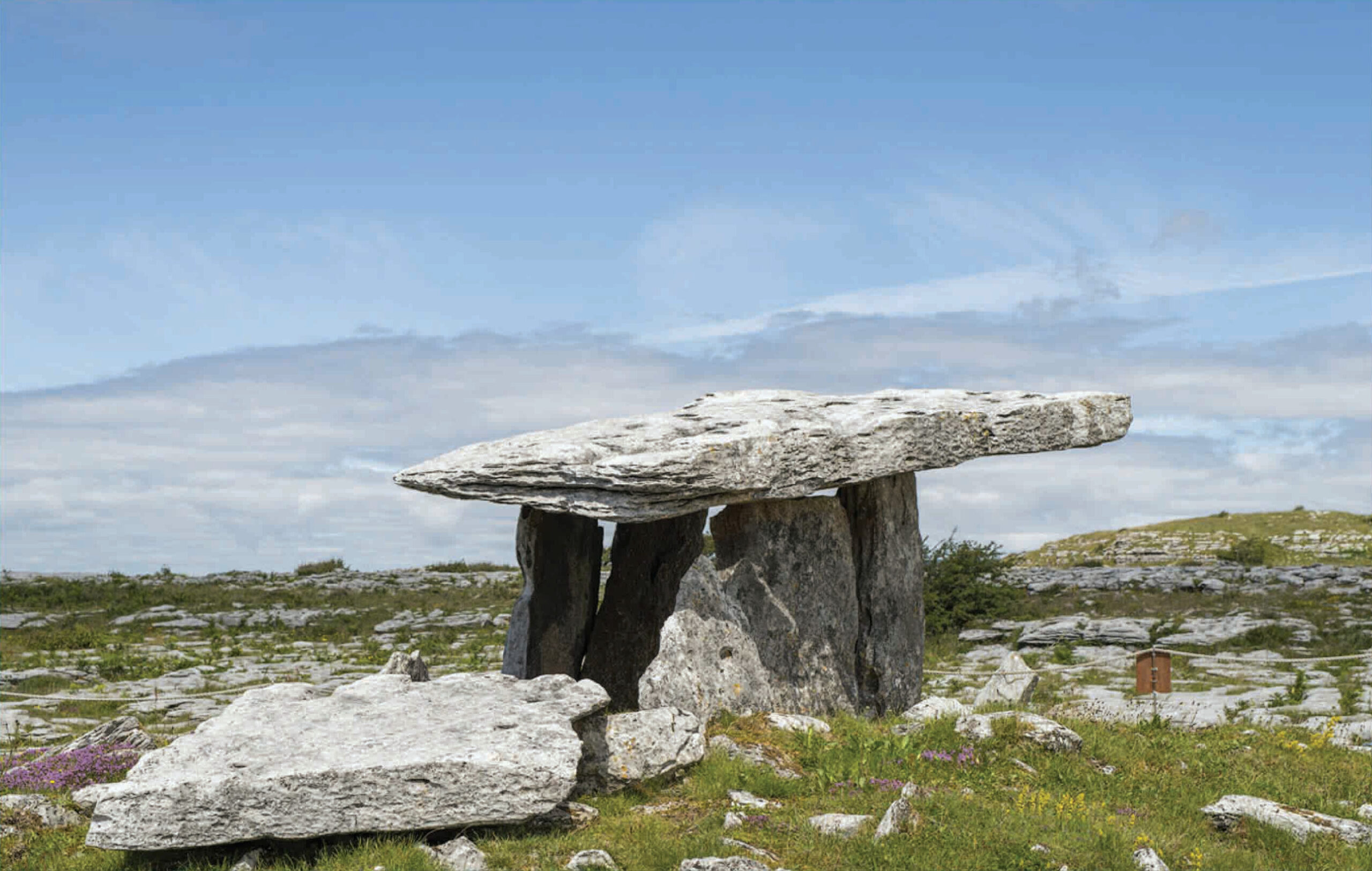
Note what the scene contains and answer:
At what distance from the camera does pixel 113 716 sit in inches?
742

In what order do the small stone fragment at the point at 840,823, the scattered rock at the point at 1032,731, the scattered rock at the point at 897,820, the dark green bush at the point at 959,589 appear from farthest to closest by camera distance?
the dark green bush at the point at 959,589 < the scattered rock at the point at 1032,731 < the small stone fragment at the point at 840,823 < the scattered rock at the point at 897,820

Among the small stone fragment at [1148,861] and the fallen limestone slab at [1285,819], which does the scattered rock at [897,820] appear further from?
the fallen limestone slab at [1285,819]

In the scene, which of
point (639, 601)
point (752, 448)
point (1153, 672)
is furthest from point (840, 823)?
point (1153, 672)

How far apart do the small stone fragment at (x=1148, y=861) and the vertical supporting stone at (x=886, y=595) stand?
20.3ft

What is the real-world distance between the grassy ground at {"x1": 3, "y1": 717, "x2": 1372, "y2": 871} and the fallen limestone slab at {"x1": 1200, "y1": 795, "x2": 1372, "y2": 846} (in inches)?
5.4

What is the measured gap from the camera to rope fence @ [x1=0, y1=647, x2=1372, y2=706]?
1988 centimetres

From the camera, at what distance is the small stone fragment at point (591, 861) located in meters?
8.75

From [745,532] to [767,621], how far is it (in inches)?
43.4

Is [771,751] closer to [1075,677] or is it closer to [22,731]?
[1075,677]

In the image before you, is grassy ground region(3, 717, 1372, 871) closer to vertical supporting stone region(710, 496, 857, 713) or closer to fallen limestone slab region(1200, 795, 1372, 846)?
fallen limestone slab region(1200, 795, 1372, 846)

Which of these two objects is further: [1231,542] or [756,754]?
[1231,542]

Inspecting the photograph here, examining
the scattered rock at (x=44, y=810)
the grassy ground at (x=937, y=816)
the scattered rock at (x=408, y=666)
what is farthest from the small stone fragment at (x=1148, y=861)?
the scattered rock at (x=44, y=810)

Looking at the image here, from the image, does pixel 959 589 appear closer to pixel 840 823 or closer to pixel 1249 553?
pixel 840 823

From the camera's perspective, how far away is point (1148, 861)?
8.59 metres
